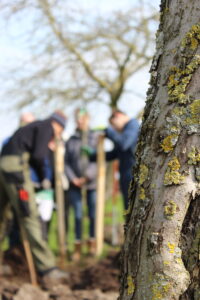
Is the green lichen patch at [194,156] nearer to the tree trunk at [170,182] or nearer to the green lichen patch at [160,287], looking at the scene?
the tree trunk at [170,182]

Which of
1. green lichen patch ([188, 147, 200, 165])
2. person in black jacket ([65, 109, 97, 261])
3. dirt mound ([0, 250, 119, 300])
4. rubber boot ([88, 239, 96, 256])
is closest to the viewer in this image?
green lichen patch ([188, 147, 200, 165])

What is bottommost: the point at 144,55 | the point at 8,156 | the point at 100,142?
the point at 8,156

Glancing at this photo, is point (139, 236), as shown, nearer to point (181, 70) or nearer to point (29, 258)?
point (181, 70)

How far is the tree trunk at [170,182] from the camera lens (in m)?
1.96

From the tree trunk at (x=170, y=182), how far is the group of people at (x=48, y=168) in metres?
4.68

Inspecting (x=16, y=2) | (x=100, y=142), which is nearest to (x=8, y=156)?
(x=100, y=142)

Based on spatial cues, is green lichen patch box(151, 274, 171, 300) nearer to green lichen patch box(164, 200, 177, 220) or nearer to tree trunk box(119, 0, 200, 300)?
tree trunk box(119, 0, 200, 300)

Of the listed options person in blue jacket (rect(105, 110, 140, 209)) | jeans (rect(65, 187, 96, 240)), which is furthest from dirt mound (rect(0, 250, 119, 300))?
person in blue jacket (rect(105, 110, 140, 209))

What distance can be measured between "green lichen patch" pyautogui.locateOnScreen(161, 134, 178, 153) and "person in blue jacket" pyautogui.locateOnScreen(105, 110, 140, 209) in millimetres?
5541

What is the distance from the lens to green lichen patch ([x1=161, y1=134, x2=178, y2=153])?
1983 mm

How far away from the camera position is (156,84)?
211cm

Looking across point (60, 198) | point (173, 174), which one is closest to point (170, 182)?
point (173, 174)

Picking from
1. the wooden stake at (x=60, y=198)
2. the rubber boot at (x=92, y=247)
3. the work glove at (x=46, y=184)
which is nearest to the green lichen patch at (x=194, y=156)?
the work glove at (x=46, y=184)

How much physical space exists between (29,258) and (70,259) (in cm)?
177
